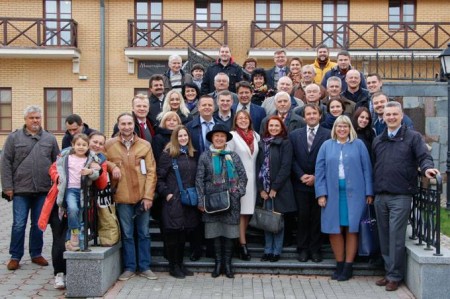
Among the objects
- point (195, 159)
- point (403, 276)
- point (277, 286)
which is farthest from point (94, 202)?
point (403, 276)

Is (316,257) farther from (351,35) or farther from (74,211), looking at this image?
(351,35)

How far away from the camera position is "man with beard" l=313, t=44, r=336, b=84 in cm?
1021

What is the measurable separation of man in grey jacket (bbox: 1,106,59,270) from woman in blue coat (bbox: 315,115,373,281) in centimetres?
351

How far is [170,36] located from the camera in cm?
2075

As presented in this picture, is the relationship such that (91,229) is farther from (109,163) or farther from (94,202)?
(109,163)

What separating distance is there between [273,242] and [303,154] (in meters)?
1.19

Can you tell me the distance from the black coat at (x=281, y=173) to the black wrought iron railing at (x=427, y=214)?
145 centimetres

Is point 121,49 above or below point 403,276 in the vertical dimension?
above

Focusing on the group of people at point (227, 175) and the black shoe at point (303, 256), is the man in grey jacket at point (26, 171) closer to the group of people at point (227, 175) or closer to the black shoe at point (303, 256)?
the group of people at point (227, 175)

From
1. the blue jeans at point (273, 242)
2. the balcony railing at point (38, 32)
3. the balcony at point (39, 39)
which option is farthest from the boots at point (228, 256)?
the balcony railing at point (38, 32)

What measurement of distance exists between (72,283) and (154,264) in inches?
50.4

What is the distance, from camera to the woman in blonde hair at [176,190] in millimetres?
6848

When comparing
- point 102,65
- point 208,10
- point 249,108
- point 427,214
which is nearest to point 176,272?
point 249,108

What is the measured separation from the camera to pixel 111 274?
263 inches
